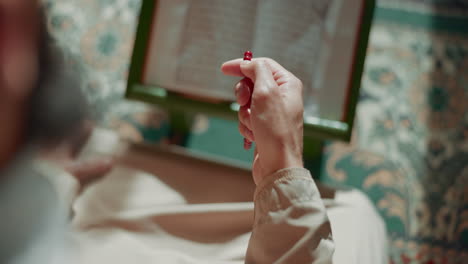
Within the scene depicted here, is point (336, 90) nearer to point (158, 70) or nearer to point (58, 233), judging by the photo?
point (158, 70)

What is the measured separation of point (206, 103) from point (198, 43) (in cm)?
14

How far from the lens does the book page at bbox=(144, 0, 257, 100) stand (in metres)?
0.76

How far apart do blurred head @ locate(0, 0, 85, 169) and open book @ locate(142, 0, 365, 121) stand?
0.35 metres

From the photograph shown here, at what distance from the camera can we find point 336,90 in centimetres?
81

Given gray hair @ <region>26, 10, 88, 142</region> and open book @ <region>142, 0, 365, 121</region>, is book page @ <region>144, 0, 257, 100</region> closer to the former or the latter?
open book @ <region>142, 0, 365, 121</region>

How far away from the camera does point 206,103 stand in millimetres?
848

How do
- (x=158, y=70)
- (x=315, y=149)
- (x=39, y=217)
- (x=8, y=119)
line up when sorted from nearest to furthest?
(x=8, y=119) → (x=39, y=217) → (x=158, y=70) → (x=315, y=149)

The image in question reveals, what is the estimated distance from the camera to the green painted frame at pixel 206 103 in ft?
2.65

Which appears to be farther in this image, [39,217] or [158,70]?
[158,70]

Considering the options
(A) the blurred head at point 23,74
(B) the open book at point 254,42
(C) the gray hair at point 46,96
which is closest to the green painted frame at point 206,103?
(B) the open book at point 254,42

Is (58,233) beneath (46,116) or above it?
beneath

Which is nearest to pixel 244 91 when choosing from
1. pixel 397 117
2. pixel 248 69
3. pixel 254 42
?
pixel 248 69

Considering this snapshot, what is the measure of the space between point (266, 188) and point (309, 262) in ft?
0.36

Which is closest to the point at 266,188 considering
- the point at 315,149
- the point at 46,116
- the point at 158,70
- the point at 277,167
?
the point at 277,167
